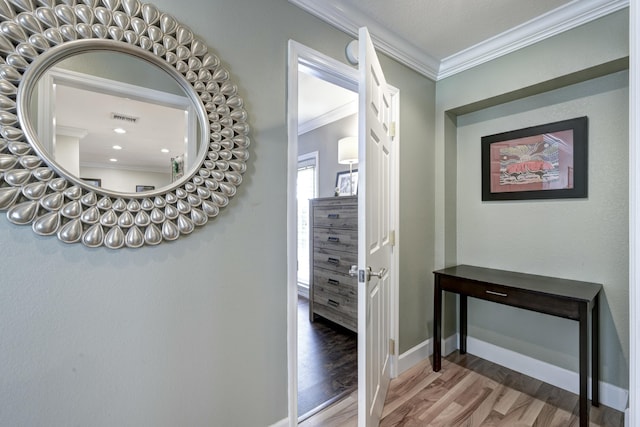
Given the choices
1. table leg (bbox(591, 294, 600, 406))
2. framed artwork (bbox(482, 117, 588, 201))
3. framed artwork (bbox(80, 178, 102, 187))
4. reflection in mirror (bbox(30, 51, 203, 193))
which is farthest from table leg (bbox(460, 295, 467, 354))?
framed artwork (bbox(80, 178, 102, 187))

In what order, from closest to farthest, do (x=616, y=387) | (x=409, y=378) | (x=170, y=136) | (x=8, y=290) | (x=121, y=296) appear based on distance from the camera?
1. (x=8, y=290)
2. (x=121, y=296)
3. (x=170, y=136)
4. (x=616, y=387)
5. (x=409, y=378)

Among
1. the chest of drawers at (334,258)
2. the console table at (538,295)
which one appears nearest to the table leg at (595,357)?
the console table at (538,295)

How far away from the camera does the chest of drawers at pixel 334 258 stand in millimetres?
2709

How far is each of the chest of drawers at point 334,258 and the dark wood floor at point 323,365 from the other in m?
0.16

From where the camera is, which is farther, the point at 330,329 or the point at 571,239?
the point at 330,329

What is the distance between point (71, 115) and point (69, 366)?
91cm

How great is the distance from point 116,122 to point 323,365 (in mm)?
2160

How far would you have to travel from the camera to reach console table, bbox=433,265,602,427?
1.55 m

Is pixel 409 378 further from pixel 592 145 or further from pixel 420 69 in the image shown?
pixel 420 69

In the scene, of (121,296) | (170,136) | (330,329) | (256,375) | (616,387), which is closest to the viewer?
(121,296)

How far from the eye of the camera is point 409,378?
2129mm

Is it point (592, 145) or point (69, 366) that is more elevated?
point (592, 145)

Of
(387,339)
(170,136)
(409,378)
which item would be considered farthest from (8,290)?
(409,378)
